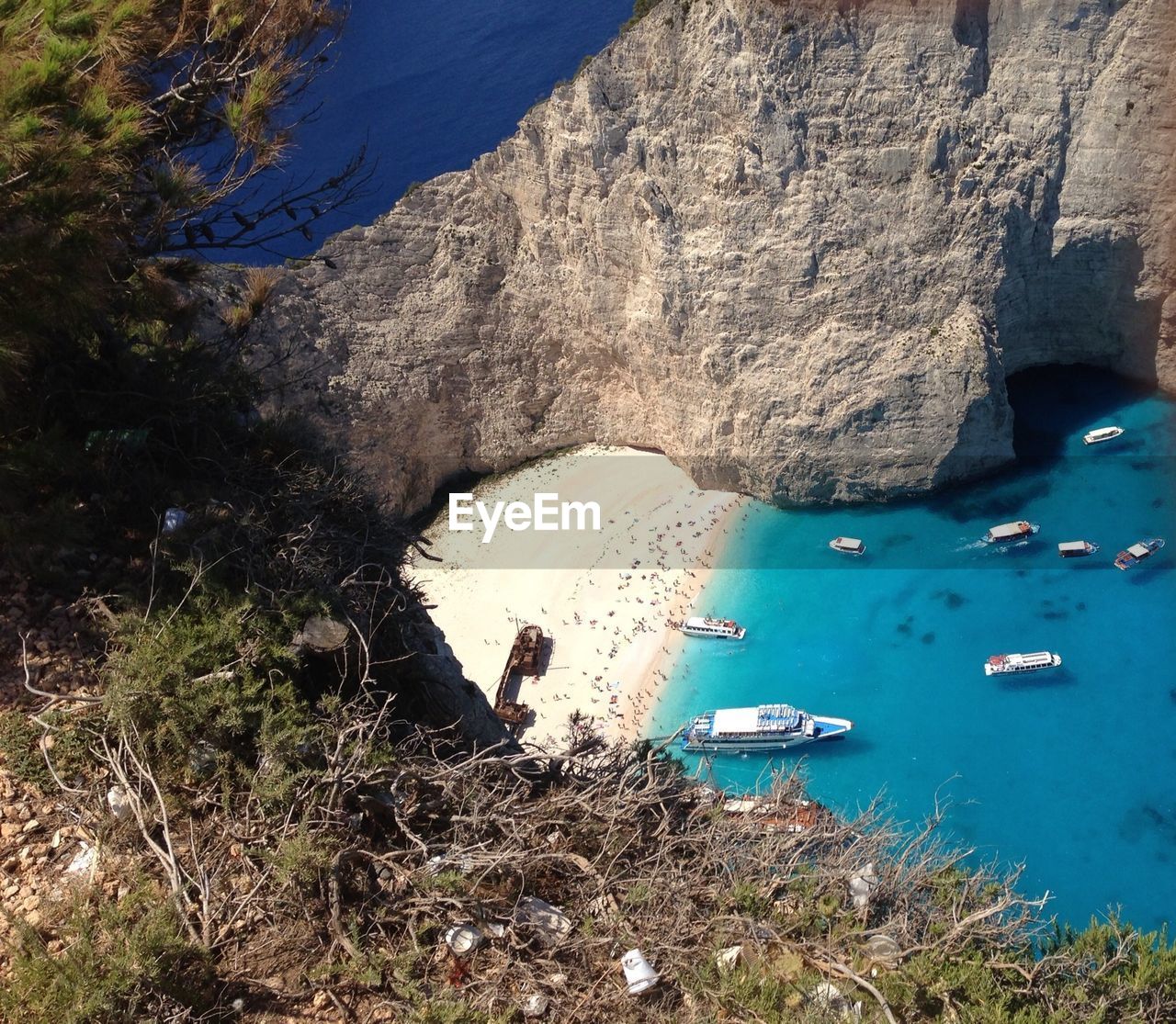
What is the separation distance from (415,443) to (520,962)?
58.4 ft

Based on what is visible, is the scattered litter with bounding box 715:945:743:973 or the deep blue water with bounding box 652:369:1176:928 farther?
the deep blue water with bounding box 652:369:1176:928

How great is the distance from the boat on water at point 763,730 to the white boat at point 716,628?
80.1 inches

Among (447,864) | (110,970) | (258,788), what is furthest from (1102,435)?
(110,970)

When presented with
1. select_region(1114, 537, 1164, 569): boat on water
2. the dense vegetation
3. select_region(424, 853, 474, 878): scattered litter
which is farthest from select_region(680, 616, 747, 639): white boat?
select_region(424, 853, 474, 878): scattered litter

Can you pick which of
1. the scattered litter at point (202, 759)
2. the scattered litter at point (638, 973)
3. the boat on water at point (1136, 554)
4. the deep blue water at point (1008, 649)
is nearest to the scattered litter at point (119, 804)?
the scattered litter at point (202, 759)

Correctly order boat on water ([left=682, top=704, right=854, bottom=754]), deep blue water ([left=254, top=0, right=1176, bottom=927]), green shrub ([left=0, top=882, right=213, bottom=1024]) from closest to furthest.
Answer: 1. green shrub ([left=0, top=882, right=213, bottom=1024])
2. deep blue water ([left=254, top=0, right=1176, bottom=927])
3. boat on water ([left=682, top=704, right=854, bottom=754])

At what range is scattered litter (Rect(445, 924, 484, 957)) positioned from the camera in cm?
470

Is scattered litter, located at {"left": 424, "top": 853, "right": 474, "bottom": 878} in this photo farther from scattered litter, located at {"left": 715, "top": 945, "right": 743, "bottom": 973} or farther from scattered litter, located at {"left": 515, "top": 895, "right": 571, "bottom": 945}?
scattered litter, located at {"left": 715, "top": 945, "right": 743, "bottom": 973}

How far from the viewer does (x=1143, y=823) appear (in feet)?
46.3

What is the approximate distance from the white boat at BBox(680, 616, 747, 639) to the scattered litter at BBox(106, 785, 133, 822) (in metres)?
13.8

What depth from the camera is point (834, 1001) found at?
15.7 ft

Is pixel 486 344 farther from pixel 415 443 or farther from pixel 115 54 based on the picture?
pixel 115 54

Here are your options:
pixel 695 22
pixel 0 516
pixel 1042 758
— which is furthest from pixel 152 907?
pixel 695 22

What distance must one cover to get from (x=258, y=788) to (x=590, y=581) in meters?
14.9
